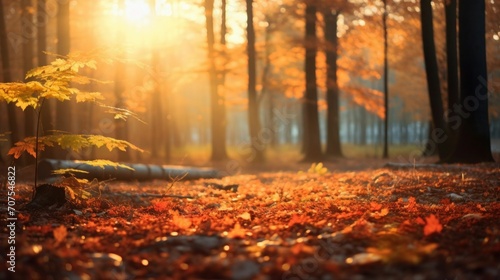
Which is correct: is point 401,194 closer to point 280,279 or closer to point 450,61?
point 280,279

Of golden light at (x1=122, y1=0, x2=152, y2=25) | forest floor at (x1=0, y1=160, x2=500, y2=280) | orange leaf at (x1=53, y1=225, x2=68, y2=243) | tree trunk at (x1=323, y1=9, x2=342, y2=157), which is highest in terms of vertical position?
golden light at (x1=122, y1=0, x2=152, y2=25)

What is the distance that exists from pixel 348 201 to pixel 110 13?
17.9 metres

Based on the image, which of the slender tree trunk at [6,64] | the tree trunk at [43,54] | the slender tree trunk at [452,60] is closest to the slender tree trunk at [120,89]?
the slender tree trunk at [6,64]

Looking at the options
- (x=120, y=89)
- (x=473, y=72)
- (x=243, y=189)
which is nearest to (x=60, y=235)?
(x=243, y=189)

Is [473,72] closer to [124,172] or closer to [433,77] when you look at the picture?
[433,77]

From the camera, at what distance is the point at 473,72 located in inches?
466

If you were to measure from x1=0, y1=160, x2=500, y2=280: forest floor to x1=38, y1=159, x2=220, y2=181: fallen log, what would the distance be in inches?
90.7

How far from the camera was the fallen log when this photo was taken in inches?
397

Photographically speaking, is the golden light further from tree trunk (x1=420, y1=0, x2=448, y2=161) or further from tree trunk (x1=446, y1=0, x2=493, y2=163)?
tree trunk (x1=446, y1=0, x2=493, y2=163)

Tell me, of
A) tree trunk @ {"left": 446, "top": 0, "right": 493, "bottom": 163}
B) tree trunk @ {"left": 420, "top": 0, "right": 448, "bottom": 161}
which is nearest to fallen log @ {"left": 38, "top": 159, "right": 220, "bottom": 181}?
tree trunk @ {"left": 446, "top": 0, "right": 493, "bottom": 163}

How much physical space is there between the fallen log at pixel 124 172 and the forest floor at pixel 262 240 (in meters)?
2.30

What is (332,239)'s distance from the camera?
459 cm

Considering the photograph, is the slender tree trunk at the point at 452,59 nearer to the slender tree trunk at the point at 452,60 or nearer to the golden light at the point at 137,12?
the slender tree trunk at the point at 452,60

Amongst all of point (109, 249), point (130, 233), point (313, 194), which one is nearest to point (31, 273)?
point (109, 249)
